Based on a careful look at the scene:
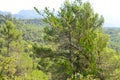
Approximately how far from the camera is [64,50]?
18.3 m

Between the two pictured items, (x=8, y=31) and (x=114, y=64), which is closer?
(x=114, y=64)

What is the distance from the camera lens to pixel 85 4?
18.2 m

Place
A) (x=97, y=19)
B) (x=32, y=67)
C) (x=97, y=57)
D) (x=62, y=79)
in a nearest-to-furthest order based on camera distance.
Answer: (x=97, y=57) < (x=62, y=79) < (x=97, y=19) < (x=32, y=67)

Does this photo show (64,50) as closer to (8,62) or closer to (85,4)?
(85,4)

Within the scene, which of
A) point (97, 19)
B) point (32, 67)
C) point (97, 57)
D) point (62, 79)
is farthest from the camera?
point (32, 67)

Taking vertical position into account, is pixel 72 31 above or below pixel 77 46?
above

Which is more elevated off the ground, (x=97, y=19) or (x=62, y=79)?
(x=97, y=19)

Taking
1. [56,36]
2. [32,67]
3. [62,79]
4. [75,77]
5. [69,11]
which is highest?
[69,11]

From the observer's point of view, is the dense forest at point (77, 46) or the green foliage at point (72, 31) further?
the green foliage at point (72, 31)

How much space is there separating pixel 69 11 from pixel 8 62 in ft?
19.0

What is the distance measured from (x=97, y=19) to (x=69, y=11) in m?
2.10

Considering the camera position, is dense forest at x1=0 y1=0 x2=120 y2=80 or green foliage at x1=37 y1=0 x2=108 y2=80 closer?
dense forest at x1=0 y1=0 x2=120 y2=80

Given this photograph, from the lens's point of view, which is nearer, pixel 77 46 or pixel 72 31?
pixel 77 46

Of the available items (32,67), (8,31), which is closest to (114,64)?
(8,31)
